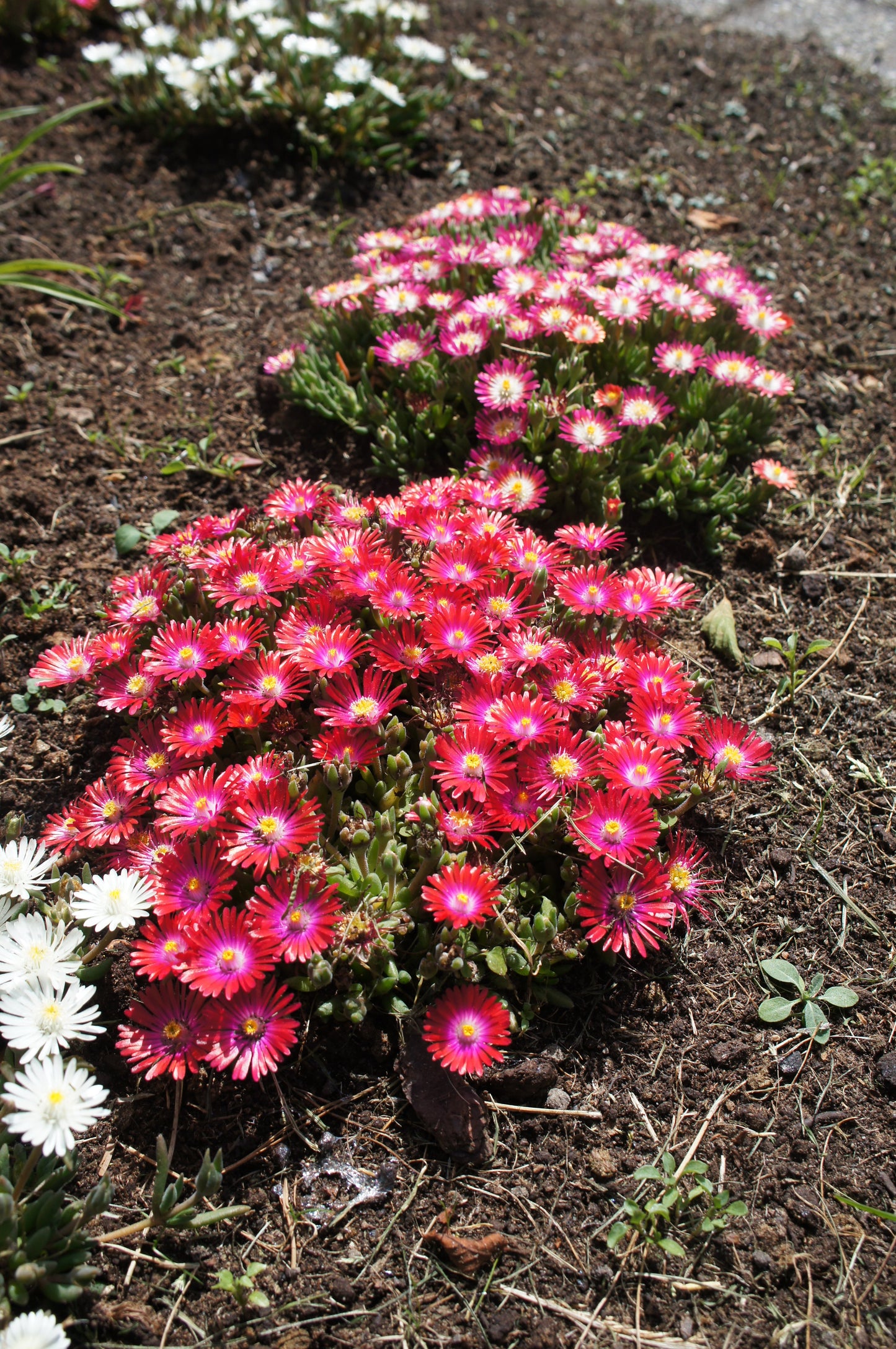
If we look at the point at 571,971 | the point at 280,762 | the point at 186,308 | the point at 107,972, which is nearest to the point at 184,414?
the point at 186,308

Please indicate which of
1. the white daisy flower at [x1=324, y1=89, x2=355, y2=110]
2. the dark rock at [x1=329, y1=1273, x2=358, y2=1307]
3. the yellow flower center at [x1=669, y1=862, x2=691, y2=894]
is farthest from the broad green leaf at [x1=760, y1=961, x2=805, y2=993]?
the white daisy flower at [x1=324, y1=89, x2=355, y2=110]

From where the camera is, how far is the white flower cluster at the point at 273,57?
16.5 ft

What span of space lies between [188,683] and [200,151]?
404 centimetres

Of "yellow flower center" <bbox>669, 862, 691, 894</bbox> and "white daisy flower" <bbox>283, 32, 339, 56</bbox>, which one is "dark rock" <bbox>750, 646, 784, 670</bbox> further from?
"white daisy flower" <bbox>283, 32, 339, 56</bbox>

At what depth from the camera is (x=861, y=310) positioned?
4445 millimetres

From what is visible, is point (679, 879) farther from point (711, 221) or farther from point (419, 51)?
point (419, 51)

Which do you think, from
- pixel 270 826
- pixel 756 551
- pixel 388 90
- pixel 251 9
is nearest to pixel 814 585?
pixel 756 551

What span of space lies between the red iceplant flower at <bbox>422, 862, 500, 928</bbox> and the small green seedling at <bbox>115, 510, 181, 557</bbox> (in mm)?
1955

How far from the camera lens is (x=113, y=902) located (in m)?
2.17

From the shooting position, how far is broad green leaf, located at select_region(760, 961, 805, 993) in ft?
7.86

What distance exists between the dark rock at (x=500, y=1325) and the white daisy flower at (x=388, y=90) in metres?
5.28

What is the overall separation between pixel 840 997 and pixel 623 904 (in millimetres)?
634

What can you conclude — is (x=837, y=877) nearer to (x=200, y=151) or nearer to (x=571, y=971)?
(x=571, y=971)

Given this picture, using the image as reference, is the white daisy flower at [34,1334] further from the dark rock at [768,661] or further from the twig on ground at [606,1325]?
the dark rock at [768,661]
